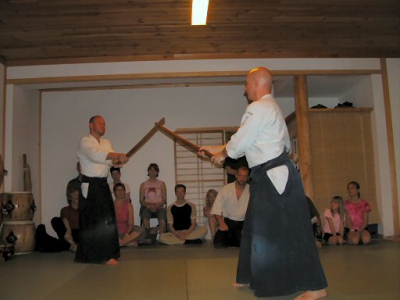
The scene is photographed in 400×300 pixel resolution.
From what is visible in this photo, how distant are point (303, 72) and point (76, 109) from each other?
12.3 ft

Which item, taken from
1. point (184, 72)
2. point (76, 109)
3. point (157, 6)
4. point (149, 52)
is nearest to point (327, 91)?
point (184, 72)

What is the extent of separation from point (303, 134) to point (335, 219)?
4.04 ft

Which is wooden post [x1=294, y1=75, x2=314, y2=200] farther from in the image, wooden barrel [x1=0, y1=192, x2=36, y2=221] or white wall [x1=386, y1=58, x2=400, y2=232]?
wooden barrel [x1=0, y1=192, x2=36, y2=221]

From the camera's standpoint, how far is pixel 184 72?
218 inches

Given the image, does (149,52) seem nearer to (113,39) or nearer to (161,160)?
(113,39)

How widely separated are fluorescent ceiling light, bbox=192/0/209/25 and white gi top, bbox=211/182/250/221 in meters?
2.11

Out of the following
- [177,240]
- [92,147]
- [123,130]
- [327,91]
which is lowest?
[177,240]

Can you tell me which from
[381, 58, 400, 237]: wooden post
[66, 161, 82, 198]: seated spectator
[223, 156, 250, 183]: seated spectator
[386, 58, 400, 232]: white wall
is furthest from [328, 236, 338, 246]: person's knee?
[66, 161, 82, 198]: seated spectator

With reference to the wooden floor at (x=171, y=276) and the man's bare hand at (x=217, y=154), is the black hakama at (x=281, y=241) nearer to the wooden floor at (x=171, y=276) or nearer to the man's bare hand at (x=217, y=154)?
the wooden floor at (x=171, y=276)

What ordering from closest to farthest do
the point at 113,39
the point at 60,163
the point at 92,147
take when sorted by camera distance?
the point at 92,147
the point at 113,39
the point at 60,163

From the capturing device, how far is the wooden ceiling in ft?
14.6

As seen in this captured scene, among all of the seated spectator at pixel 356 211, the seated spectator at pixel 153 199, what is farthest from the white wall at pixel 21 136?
the seated spectator at pixel 356 211

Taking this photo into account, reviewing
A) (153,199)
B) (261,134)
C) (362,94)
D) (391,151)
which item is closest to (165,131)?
(261,134)

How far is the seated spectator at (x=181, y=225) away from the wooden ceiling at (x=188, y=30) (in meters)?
2.16
